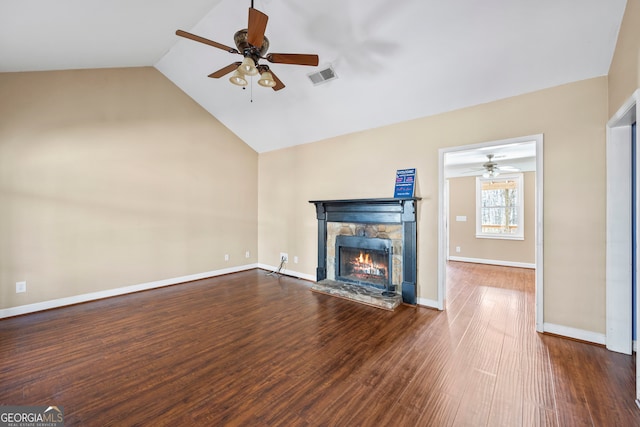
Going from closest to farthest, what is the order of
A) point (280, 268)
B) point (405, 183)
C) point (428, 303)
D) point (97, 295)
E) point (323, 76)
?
point (323, 76)
point (428, 303)
point (405, 183)
point (97, 295)
point (280, 268)

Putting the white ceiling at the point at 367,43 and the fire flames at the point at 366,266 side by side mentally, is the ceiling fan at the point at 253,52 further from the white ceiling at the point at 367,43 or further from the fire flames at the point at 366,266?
the fire flames at the point at 366,266

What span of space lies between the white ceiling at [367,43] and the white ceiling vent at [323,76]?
0.08 m

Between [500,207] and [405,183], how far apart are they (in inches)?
176

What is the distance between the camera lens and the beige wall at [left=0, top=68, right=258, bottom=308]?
320cm

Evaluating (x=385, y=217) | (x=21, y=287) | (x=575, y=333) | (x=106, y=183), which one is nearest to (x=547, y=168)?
(x=575, y=333)

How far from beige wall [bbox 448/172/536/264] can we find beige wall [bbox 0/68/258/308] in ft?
19.1

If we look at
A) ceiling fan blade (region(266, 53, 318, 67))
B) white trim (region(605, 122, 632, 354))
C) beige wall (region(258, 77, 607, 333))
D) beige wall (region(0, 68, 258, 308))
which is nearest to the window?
beige wall (region(258, 77, 607, 333))

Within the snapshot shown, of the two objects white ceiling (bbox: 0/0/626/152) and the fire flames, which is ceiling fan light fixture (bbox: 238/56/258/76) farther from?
the fire flames

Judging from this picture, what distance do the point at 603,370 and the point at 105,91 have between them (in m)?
6.54

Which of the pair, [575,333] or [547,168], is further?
[547,168]

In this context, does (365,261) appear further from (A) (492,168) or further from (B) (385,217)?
(A) (492,168)

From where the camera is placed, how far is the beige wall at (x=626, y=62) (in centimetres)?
190

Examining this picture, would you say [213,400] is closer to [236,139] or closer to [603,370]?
[603,370]

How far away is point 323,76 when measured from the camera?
3344 mm
